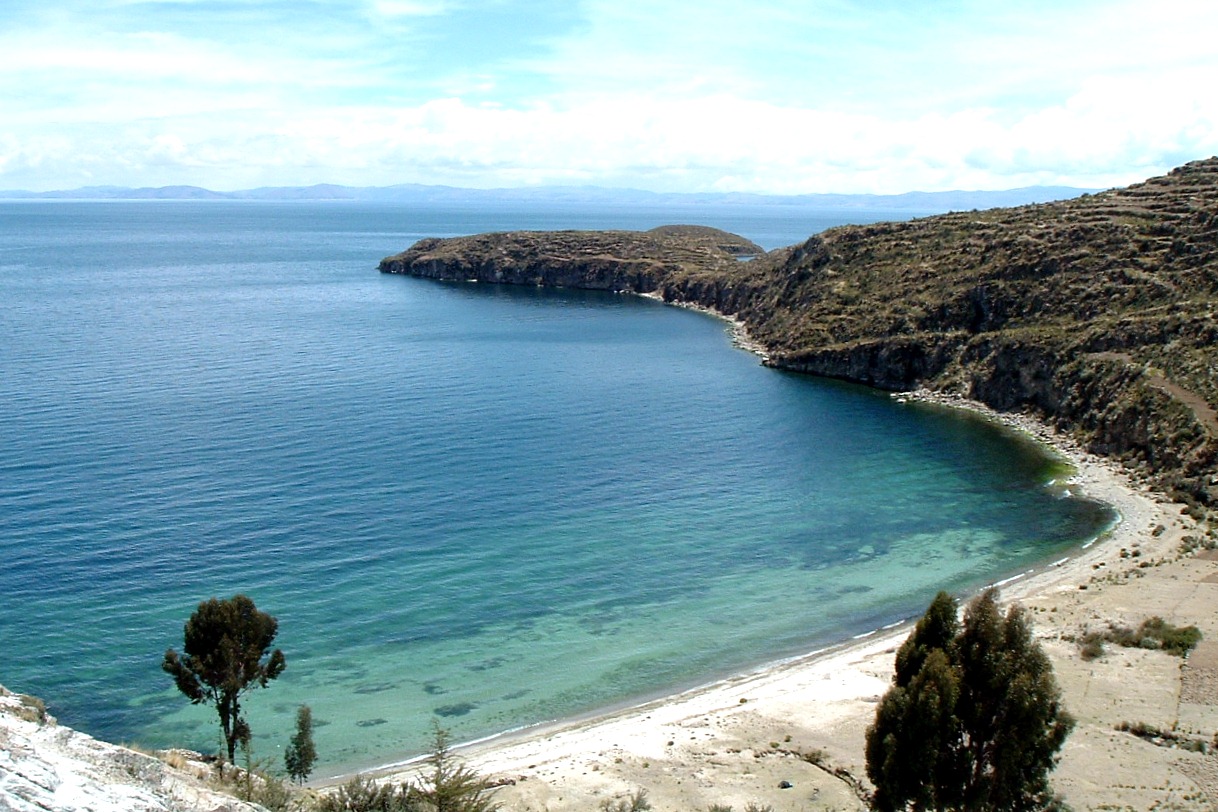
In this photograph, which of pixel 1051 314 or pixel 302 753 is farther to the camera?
pixel 1051 314

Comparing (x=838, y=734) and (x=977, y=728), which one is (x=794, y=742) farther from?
(x=977, y=728)

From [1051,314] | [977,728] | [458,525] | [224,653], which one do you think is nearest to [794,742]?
[977,728]

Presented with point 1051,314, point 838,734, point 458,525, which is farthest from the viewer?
point 1051,314

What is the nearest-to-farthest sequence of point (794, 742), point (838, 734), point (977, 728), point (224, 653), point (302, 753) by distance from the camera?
A: point (977, 728) → point (224, 653) → point (302, 753) → point (794, 742) → point (838, 734)

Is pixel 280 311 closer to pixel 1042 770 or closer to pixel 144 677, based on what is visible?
pixel 144 677

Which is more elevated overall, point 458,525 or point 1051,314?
point 1051,314

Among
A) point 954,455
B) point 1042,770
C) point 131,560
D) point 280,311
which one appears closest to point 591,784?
point 1042,770

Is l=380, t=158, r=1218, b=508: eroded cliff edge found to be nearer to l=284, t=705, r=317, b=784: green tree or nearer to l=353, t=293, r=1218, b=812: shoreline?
l=353, t=293, r=1218, b=812: shoreline
